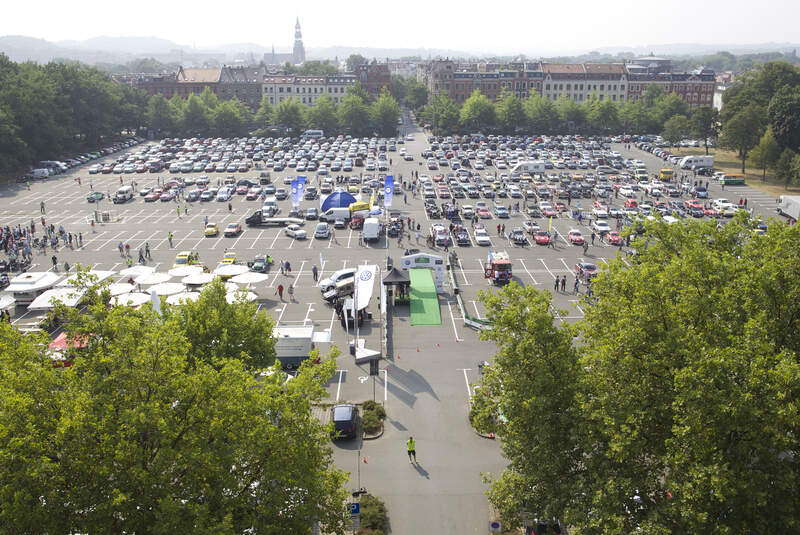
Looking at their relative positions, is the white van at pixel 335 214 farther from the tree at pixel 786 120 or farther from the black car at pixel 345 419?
the tree at pixel 786 120

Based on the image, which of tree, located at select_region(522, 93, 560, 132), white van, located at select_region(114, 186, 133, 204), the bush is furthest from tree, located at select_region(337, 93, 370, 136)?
the bush

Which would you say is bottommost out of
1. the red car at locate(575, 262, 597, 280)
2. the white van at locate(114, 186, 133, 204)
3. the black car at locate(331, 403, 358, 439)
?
the black car at locate(331, 403, 358, 439)

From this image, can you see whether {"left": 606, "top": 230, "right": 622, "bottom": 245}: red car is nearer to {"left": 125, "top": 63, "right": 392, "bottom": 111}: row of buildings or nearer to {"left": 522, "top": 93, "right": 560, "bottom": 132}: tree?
{"left": 522, "top": 93, "right": 560, "bottom": 132}: tree

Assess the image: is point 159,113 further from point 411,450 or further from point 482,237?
point 411,450

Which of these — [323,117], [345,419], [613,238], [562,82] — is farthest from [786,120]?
[345,419]

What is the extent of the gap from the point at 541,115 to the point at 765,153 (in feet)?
164

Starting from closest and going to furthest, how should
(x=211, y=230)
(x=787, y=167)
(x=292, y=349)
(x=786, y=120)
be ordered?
(x=292, y=349) → (x=211, y=230) → (x=787, y=167) → (x=786, y=120)

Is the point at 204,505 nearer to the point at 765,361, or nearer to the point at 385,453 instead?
the point at 385,453

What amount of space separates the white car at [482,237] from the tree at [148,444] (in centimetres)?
3720

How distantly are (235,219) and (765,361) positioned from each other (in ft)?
173

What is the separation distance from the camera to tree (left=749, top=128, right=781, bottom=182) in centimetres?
8169

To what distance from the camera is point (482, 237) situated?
173 ft

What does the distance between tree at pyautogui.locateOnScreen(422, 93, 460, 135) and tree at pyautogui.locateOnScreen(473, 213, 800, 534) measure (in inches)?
4271

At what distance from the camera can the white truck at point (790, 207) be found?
61.8 metres
